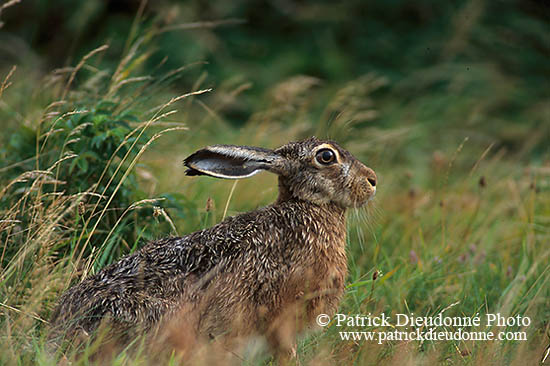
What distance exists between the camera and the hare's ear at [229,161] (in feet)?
13.9

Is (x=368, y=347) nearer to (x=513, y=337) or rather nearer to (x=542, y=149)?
(x=513, y=337)

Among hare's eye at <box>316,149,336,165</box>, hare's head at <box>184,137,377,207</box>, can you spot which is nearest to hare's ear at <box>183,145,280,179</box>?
hare's head at <box>184,137,377,207</box>

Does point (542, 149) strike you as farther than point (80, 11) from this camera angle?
No

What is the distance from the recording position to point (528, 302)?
4781 millimetres

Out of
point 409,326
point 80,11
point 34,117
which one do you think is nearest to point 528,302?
point 409,326

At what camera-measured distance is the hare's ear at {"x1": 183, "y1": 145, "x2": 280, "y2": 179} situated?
13.9 feet

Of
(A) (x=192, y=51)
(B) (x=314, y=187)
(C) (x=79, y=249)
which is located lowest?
(A) (x=192, y=51)

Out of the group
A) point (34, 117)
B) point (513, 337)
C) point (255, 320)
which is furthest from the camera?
point (34, 117)

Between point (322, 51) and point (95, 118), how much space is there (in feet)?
20.8

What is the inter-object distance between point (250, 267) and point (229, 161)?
2.19 feet

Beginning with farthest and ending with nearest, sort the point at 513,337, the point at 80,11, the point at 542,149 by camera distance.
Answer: the point at 80,11 → the point at 542,149 → the point at 513,337

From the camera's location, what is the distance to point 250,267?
4.09m

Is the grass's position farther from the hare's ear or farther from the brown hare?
the hare's ear

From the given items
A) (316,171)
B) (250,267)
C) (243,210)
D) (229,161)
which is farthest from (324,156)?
(243,210)
